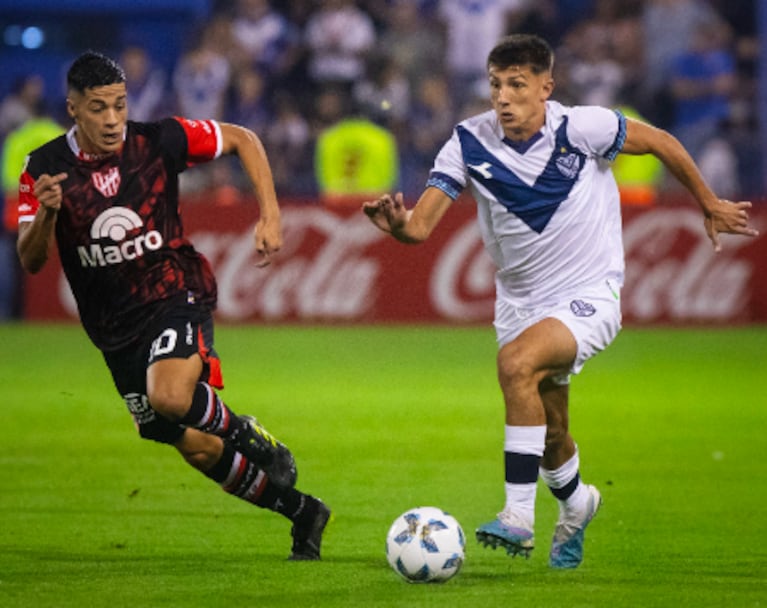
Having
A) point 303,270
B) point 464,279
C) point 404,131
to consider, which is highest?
point 404,131

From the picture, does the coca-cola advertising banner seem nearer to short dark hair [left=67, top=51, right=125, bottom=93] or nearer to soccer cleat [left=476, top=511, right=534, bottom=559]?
short dark hair [left=67, top=51, right=125, bottom=93]

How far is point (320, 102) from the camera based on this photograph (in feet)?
64.4

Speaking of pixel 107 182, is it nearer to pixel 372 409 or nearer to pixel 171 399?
pixel 171 399

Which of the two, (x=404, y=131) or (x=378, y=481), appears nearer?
(x=378, y=481)

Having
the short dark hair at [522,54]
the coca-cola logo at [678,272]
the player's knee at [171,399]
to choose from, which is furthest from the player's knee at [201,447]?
the coca-cola logo at [678,272]

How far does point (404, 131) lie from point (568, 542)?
1304 cm

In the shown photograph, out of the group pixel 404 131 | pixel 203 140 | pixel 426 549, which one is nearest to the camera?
pixel 426 549

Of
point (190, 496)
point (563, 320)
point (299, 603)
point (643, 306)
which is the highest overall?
point (563, 320)

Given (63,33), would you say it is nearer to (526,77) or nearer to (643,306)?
(643,306)

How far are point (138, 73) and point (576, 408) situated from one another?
30.8 feet

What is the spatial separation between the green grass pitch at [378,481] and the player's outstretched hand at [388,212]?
53.5 inches

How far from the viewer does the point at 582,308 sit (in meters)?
6.73

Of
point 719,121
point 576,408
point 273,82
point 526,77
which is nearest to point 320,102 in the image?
point 273,82

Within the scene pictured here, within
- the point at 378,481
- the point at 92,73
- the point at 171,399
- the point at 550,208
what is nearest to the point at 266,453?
the point at 171,399
